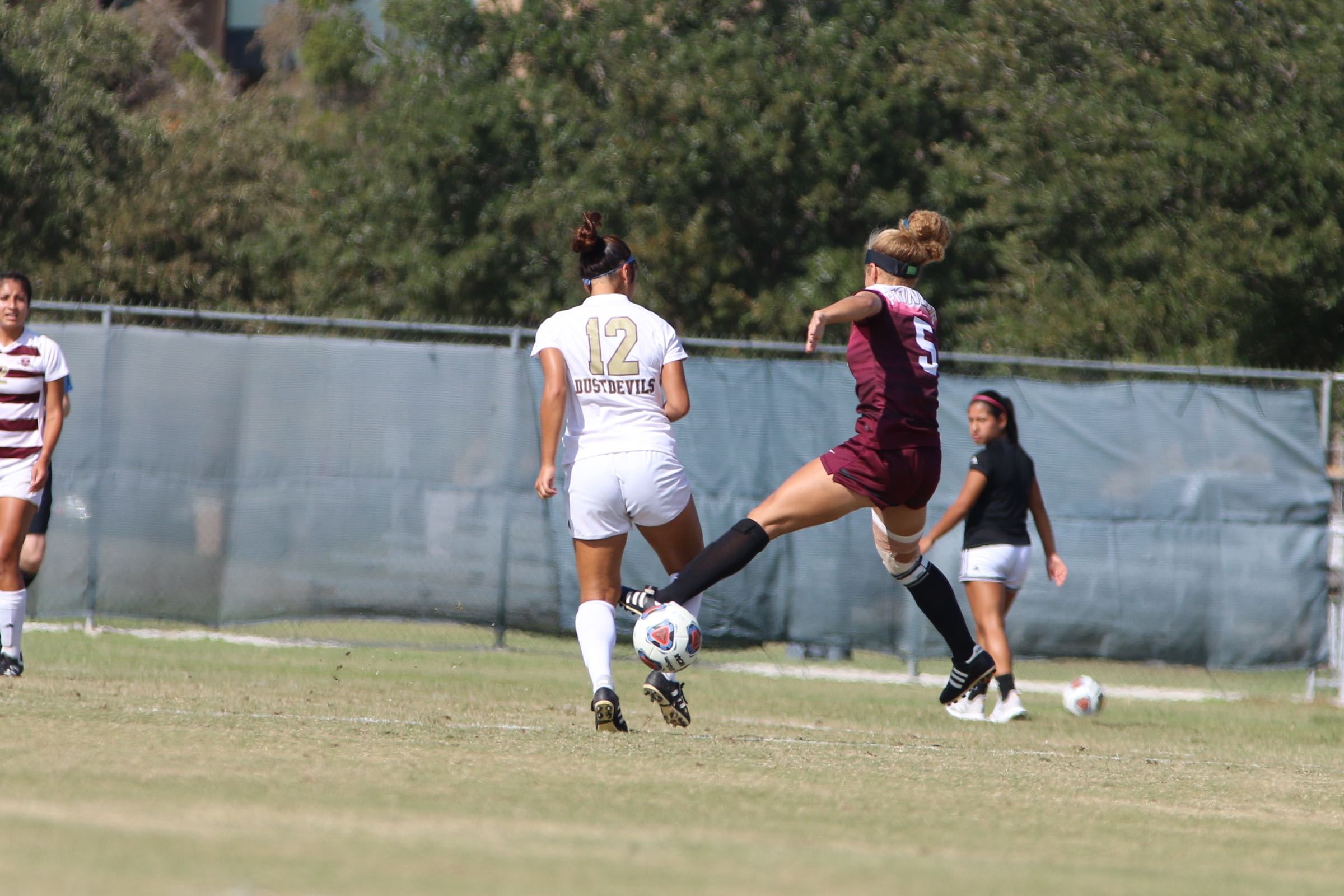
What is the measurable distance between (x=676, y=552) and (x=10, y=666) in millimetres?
3488

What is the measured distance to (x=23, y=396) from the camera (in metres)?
8.02

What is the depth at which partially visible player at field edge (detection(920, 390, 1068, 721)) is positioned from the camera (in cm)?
903

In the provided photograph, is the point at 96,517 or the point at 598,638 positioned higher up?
the point at 96,517

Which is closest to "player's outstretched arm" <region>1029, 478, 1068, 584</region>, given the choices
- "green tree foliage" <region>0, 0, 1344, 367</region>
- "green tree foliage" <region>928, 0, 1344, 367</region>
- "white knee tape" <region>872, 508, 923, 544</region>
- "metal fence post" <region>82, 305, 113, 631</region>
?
"white knee tape" <region>872, 508, 923, 544</region>

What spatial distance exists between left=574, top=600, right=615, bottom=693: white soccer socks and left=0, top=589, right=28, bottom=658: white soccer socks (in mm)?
3131

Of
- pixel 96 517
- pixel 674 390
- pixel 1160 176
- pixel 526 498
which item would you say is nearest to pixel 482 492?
pixel 526 498

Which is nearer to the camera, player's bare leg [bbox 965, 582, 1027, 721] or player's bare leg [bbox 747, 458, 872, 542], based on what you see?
player's bare leg [bbox 747, 458, 872, 542]

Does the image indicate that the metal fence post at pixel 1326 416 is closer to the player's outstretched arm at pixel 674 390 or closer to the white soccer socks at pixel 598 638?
the player's outstretched arm at pixel 674 390

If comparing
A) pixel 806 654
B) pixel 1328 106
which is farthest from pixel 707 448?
pixel 1328 106

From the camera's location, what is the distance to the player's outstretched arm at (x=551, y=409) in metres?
6.32

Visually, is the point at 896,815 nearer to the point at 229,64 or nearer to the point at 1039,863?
the point at 1039,863

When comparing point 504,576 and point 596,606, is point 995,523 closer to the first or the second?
point 596,606

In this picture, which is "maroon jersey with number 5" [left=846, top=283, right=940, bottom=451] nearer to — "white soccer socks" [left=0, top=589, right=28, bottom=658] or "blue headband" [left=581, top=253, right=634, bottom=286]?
"blue headband" [left=581, top=253, right=634, bottom=286]

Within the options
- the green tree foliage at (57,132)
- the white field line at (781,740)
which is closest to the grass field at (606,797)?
the white field line at (781,740)
